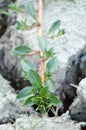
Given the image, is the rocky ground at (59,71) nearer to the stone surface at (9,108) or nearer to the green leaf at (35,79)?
Result: the stone surface at (9,108)

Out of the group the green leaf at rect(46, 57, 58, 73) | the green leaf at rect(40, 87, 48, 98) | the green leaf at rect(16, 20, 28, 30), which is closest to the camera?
the green leaf at rect(40, 87, 48, 98)

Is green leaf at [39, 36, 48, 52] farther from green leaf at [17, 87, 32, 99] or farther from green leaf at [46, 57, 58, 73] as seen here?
green leaf at [17, 87, 32, 99]

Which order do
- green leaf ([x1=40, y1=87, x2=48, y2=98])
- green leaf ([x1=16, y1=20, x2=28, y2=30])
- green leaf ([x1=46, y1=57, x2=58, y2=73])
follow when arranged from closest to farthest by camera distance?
green leaf ([x1=40, y1=87, x2=48, y2=98])
green leaf ([x1=46, y1=57, x2=58, y2=73])
green leaf ([x1=16, y1=20, x2=28, y2=30])

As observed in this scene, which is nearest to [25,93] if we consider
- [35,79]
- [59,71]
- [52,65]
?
[35,79]

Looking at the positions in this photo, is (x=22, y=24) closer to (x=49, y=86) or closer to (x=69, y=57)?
(x=69, y=57)

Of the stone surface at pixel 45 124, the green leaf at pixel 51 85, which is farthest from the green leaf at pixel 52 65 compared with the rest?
the stone surface at pixel 45 124

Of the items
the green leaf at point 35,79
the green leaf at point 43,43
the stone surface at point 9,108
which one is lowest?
the stone surface at point 9,108

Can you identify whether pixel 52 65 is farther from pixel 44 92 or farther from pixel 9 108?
pixel 9 108

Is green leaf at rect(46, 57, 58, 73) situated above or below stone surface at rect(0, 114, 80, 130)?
above

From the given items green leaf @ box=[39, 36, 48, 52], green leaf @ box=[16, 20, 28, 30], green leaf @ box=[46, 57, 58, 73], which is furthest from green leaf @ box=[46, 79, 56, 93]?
green leaf @ box=[16, 20, 28, 30]
